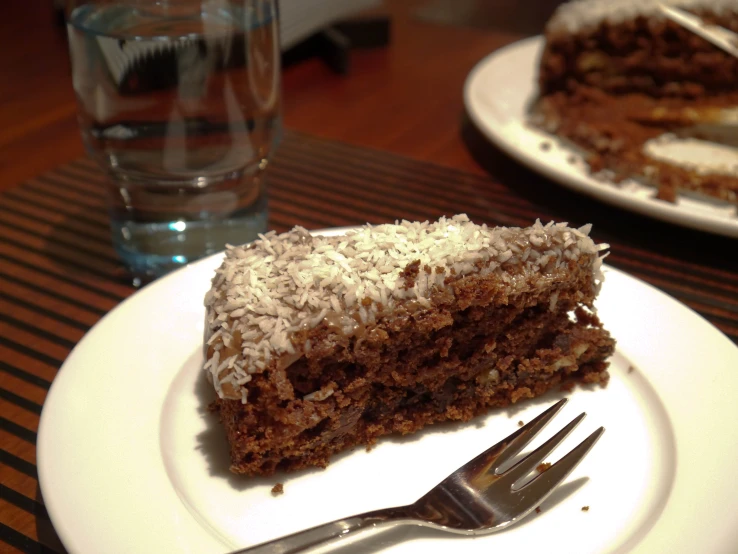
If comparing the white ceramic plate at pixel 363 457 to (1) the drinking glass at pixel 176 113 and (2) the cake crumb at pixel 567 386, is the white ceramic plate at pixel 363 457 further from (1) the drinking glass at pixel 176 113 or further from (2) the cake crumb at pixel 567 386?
(1) the drinking glass at pixel 176 113

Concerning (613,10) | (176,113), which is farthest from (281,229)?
(613,10)

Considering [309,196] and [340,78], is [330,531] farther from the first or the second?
[340,78]

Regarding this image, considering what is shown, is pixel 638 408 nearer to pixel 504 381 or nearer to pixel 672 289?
pixel 504 381

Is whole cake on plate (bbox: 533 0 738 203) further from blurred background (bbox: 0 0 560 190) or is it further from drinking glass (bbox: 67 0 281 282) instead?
drinking glass (bbox: 67 0 281 282)

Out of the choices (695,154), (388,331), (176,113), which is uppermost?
(176,113)

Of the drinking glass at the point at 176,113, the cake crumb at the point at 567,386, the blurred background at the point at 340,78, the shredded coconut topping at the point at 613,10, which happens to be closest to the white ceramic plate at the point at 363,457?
the cake crumb at the point at 567,386
